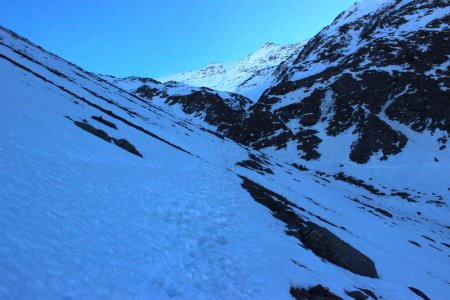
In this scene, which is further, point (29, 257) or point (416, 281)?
point (416, 281)

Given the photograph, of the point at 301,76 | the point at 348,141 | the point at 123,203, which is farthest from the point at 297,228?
the point at 301,76

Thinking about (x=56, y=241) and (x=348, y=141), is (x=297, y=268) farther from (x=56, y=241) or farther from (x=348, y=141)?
(x=348, y=141)

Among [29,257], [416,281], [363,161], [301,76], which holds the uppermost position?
[301,76]

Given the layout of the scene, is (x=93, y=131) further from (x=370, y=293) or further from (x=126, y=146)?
(x=370, y=293)

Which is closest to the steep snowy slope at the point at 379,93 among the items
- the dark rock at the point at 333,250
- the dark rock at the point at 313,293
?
the dark rock at the point at 333,250

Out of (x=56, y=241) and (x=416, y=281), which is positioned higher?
(x=416, y=281)

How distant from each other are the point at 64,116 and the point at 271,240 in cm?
1446

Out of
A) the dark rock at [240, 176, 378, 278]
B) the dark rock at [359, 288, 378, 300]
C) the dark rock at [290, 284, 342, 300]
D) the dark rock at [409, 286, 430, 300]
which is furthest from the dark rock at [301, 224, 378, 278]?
the dark rock at [290, 284, 342, 300]

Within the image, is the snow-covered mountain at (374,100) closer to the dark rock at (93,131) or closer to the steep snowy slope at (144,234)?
the steep snowy slope at (144,234)

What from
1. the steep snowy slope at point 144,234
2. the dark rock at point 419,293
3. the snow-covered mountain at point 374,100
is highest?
the snow-covered mountain at point 374,100

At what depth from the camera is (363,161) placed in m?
58.3

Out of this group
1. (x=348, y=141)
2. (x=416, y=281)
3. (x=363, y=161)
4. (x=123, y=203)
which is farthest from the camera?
(x=348, y=141)

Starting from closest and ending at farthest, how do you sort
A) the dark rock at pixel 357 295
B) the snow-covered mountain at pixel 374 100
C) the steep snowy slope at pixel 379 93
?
the dark rock at pixel 357 295 → the snow-covered mountain at pixel 374 100 → the steep snowy slope at pixel 379 93

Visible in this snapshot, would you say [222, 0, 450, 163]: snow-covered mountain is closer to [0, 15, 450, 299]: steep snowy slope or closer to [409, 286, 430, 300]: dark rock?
[0, 15, 450, 299]: steep snowy slope
